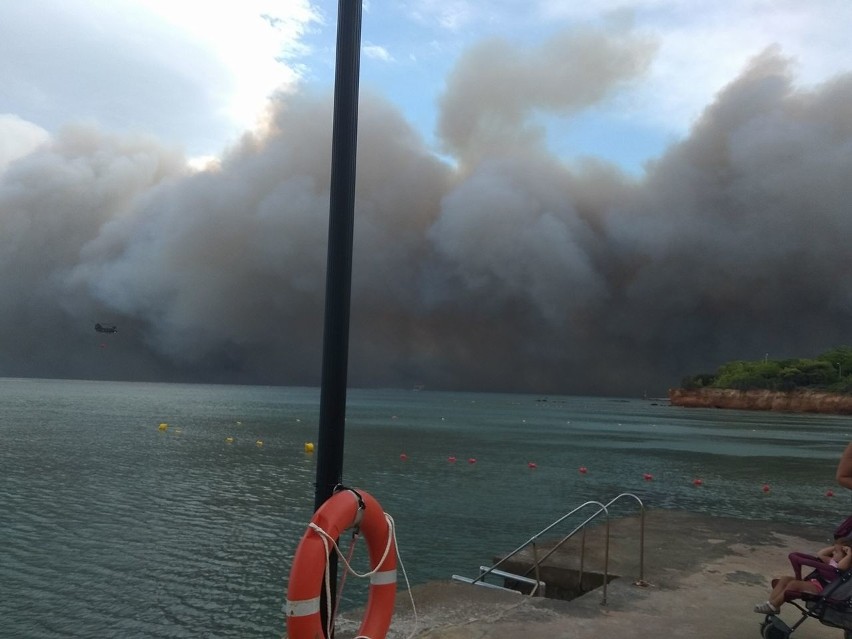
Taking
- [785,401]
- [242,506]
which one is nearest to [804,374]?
[785,401]

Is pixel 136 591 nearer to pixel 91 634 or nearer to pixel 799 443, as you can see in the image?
pixel 91 634

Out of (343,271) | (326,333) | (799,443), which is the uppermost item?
(343,271)

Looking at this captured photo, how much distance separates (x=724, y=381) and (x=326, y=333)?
212897 millimetres

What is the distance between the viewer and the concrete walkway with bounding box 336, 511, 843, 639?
6.51 metres

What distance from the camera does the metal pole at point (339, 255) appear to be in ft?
14.8

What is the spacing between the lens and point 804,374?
170 m

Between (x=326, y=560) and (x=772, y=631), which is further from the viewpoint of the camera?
(x=772, y=631)

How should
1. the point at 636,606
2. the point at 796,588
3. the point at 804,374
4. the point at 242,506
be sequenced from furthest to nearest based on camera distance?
the point at 804,374
the point at 242,506
the point at 636,606
the point at 796,588

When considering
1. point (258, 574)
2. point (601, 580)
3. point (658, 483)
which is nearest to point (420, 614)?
point (601, 580)

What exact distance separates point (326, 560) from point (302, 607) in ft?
1.03

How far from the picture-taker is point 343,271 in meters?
4.58

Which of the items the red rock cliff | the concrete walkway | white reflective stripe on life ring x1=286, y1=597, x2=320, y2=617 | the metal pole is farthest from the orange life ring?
the red rock cliff

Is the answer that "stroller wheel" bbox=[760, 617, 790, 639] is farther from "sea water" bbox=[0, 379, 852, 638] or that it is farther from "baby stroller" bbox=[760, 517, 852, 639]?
"sea water" bbox=[0, 379, 852, 638]

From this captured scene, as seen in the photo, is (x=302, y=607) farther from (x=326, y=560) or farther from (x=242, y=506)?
(x=242, y=506)
